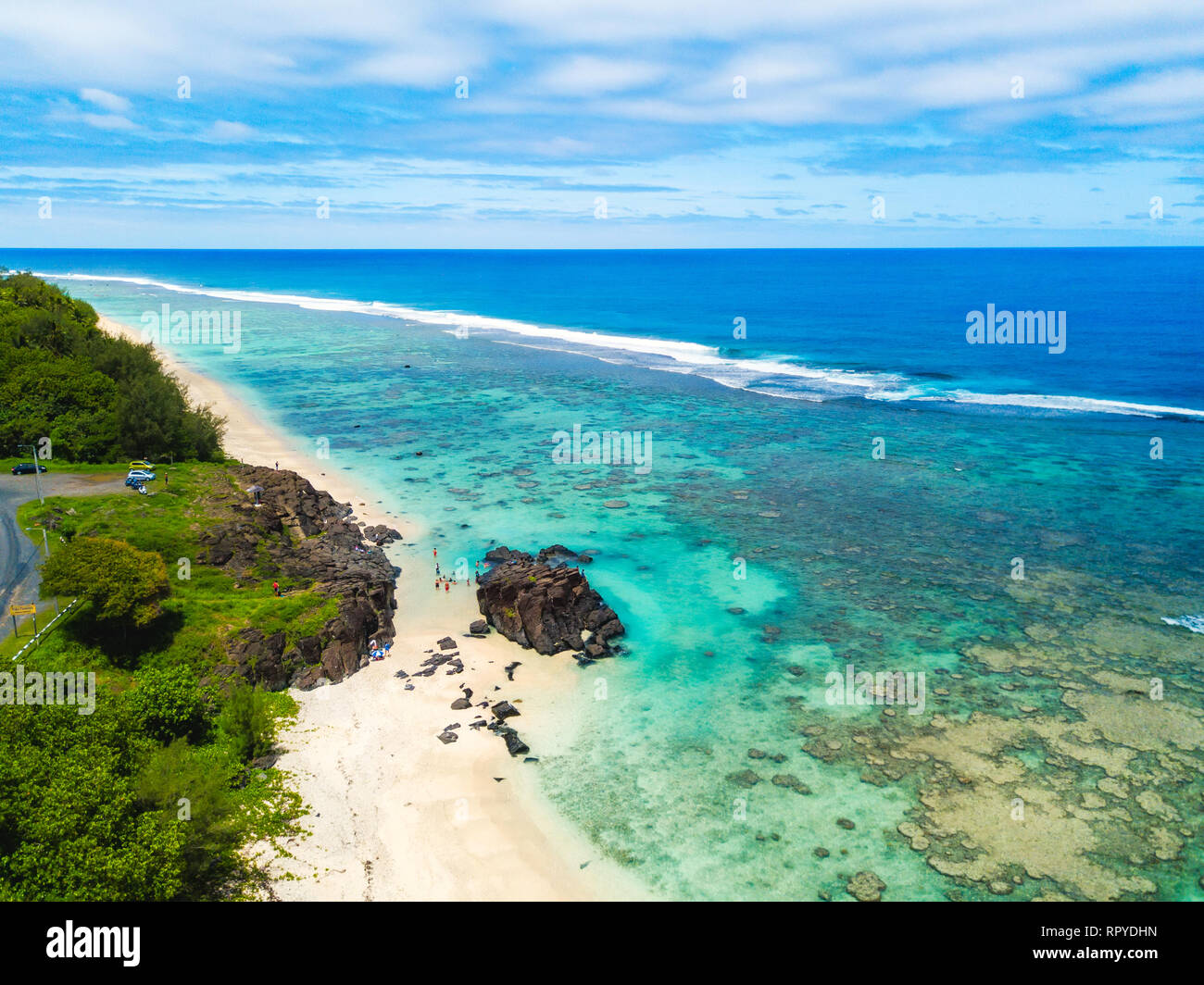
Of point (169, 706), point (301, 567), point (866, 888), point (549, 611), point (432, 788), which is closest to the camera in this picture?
point (866, 888)

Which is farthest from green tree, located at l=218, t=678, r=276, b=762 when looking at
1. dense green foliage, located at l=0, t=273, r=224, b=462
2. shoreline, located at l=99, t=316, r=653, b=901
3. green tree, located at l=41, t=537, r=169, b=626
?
dense green foliage, located at l=0, t=273, r=224, b=462

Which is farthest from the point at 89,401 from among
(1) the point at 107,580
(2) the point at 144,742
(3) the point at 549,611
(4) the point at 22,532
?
(3) the point at 549,611

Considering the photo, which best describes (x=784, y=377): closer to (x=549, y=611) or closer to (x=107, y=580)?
(x=549, y=611)

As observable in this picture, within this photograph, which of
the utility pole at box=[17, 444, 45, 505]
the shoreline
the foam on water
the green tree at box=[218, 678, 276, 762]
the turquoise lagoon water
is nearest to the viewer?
the shoreline

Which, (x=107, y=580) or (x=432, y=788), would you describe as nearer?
(x=432, y=788)

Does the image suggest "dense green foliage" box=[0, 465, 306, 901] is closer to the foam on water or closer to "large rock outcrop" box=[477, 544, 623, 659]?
"large rock outcrop" box=[477, 544, 623, 659]

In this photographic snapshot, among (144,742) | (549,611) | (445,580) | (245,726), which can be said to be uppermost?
(445,580)
